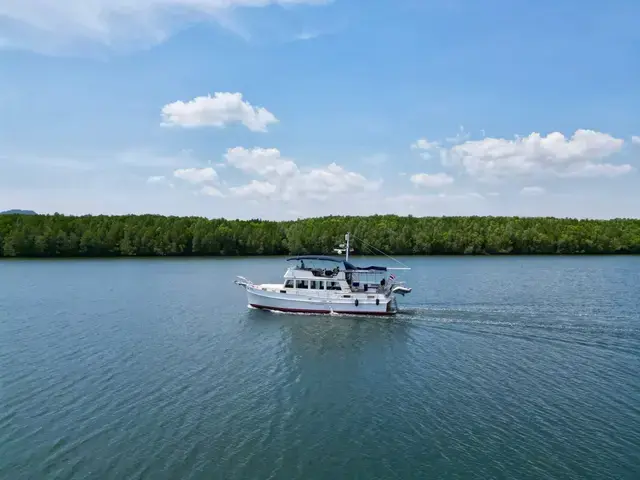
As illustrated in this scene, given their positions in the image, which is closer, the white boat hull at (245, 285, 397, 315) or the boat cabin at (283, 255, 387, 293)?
the white boat hull at (245, 285, 397, 315)

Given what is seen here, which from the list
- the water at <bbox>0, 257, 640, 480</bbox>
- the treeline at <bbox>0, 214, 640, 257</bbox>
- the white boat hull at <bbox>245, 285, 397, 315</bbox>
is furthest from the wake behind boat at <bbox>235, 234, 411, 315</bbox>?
the treeline at <bbox>0, 214, 640, 257</bbox>

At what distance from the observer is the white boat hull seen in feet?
173

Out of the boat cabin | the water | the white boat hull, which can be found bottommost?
the water

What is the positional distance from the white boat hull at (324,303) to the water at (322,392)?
5.05 feet

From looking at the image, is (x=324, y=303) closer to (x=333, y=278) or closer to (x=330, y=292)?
(x=330, y=292)

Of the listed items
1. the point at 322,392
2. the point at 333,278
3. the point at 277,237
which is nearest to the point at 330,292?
the point at 333,278

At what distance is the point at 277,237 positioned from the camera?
511 ft

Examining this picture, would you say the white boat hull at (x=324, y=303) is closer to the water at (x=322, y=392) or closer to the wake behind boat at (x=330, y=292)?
the wake behind boat at (x=330, y=292)

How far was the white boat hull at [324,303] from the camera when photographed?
2077 inches

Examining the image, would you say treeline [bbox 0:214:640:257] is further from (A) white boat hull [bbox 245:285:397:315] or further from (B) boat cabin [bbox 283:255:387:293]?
(A) white boat hull [bbox 245:285:397:315]

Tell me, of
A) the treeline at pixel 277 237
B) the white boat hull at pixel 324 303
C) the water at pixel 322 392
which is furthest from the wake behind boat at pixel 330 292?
the treeline at pixel 277 237

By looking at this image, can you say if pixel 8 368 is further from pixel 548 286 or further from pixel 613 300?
pixel 548 286

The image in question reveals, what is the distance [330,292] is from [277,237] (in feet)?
337

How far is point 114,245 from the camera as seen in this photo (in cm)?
14425
